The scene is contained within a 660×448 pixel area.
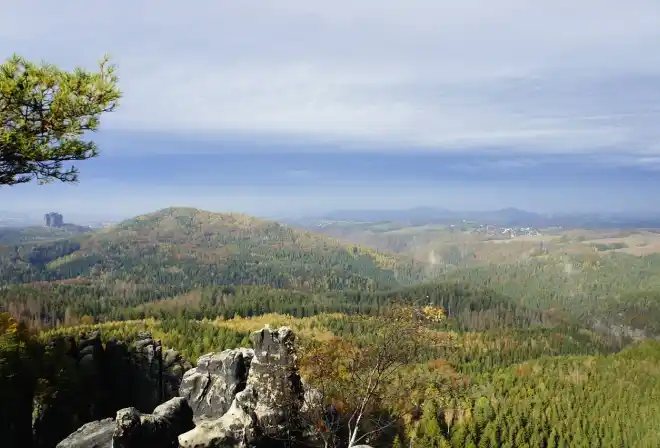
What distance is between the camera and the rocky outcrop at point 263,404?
30.3 meters

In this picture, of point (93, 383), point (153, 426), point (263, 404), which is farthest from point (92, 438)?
point (93, 383)

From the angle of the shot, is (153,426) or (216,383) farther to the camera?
(216,383)

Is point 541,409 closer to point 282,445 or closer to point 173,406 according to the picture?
point 282,445


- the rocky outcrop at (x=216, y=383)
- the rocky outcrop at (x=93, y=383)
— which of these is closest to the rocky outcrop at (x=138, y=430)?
the rocky outcrop at (x=216, y=383)

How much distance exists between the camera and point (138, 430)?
23.0m

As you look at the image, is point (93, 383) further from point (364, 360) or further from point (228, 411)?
point (364, 360)

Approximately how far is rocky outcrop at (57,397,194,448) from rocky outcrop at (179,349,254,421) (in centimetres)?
1524

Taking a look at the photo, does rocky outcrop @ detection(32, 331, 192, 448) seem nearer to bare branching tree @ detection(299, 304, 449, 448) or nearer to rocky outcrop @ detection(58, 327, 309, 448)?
rocky outcrop @ detection(58, 327, 309, 448)

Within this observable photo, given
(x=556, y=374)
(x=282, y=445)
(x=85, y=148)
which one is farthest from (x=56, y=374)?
(x=556, y=374)

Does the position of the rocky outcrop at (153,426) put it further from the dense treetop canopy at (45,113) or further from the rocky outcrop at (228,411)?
the dense treetop canopy at (45,113)

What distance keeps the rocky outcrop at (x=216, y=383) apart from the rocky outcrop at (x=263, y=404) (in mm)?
8482

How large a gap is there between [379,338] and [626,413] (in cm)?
15647

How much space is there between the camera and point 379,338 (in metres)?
30.3

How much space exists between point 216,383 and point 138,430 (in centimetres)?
2143
